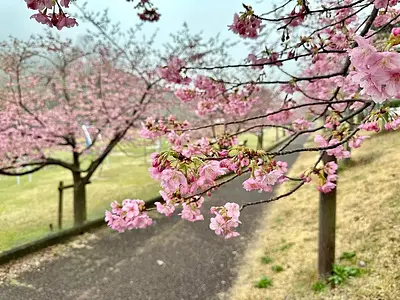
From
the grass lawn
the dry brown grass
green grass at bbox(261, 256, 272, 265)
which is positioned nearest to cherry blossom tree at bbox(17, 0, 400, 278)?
the dry brown grass

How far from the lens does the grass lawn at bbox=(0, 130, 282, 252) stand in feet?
21.6

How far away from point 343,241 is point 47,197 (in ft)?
24.3

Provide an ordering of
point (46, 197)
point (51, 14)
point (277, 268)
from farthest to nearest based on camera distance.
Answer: point (46, 197) < point (277, 268) < point (51, 14)

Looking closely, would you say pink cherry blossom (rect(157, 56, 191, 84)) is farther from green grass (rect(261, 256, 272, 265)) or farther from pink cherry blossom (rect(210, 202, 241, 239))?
green grass (rect(261, 256, 272, 265))

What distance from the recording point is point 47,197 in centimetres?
913

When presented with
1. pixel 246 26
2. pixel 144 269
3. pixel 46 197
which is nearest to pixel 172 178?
pixel 246 26

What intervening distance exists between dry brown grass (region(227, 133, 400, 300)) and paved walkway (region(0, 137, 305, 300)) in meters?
0.40

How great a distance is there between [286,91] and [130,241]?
15.2 feet

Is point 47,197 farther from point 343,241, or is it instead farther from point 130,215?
point 130,215

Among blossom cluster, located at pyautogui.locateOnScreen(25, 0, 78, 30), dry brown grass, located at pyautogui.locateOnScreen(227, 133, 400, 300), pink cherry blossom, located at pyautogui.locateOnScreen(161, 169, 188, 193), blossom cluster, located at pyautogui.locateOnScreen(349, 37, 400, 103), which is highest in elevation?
blossom cluster, located at pyautogui.locateOnScreen(25, 0, 78, 30)

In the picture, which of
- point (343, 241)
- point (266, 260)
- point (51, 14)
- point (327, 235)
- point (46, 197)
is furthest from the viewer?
point (46, 197)

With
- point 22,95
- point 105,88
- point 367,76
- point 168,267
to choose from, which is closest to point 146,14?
point 367,76

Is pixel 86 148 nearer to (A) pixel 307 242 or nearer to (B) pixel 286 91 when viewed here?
(A) pixel 307 242

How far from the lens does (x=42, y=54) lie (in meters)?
6.39
